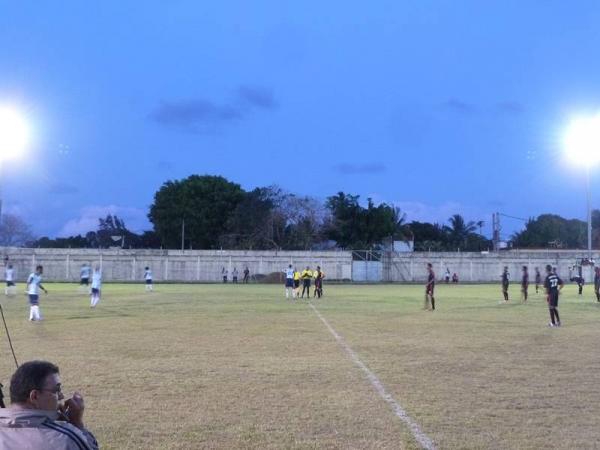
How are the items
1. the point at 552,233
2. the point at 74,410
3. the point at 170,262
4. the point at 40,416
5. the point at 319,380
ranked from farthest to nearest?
Answer: the point at 552,233 < the point at 170,262 < the point at 319,380 < the point at 74,410 < the point at 40,416

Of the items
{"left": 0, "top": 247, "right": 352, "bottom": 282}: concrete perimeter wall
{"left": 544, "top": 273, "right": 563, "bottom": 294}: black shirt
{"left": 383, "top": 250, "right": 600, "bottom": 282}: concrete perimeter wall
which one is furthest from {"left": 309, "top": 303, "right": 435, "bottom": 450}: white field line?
{"left": 383, "top": 250, "right": 600, "bottom": 282}: concrete perimeter wall

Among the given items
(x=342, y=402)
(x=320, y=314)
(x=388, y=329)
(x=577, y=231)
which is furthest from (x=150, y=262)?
(x=577, y=231)

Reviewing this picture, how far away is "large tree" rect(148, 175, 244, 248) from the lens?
3204 inches

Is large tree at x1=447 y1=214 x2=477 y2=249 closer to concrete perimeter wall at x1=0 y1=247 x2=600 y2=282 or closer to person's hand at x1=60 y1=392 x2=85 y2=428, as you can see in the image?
concrete perimeter wall at x1=0 y1=247 x2=600 y2=282

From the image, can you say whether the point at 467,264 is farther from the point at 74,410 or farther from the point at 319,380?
the point at 74,410

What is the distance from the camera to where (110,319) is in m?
20.7

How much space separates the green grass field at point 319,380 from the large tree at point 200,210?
202 feet

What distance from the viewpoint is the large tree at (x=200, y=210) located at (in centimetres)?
8138

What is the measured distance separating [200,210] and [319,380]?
239 feet

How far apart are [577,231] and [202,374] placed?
102717 millimetres

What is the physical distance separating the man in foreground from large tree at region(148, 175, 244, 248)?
7635cm

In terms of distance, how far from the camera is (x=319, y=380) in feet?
32.4

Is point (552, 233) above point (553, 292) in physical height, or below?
above

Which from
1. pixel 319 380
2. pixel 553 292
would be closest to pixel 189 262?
pixel 553 292
